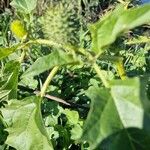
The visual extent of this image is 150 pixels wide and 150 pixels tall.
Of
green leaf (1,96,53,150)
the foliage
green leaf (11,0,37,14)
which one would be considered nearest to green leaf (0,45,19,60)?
the foliage

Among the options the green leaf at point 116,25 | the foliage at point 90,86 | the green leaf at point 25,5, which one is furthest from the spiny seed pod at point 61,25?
the green leaf at point 25,5

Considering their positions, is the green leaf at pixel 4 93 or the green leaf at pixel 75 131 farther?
the green leaf at pixel 75 131

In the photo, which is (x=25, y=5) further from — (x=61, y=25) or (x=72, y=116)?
(x=72, y=116)

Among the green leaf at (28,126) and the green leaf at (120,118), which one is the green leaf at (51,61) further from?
the green leaf at (28,126)

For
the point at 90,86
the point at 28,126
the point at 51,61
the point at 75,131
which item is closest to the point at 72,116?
the point at 75,131

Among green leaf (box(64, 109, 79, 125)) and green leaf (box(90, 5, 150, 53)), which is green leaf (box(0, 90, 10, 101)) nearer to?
green leaf (box(90, 5, 150, 53))

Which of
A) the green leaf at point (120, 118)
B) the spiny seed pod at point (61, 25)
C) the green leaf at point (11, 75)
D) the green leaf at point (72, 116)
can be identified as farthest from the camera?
the green leaf at point (72, 116)

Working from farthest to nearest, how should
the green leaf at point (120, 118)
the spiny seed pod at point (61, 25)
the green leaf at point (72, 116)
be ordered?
1. the green leaf at point (72, 116)
2. the spiny seed pod at point (61, 25)
3. the green leaf at point (120, 118)
